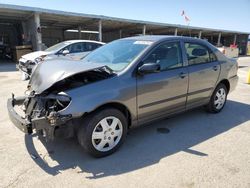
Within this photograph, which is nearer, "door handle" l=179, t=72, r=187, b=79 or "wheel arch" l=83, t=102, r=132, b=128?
"wheel arch" l=83, t=102, r=132, b=128

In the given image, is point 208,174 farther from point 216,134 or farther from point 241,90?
point 241,90

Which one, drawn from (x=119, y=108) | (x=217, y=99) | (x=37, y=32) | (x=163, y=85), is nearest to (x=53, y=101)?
(x=119, y=108)

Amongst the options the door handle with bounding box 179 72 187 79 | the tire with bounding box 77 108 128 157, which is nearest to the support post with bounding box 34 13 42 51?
the door handle with bounding box 179 72 187 79

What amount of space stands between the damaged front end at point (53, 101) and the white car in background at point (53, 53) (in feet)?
16.6

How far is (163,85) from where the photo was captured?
3.53m

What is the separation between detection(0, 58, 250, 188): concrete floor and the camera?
2.57 meters

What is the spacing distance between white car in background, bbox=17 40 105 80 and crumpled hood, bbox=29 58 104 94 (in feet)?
15.3

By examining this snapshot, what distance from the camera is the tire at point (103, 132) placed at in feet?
9.34

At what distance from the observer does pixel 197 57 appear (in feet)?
13.9

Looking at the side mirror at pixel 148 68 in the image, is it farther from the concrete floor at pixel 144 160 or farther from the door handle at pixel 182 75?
the concrete floor at pixel 144 160

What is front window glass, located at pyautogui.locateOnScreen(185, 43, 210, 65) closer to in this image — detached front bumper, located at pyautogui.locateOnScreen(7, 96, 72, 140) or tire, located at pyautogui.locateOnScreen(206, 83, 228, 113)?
tire, located at pyautogui.locateOnScreen(206, 83, 228, 113)

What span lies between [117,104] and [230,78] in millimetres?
3143

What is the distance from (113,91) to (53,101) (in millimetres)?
797

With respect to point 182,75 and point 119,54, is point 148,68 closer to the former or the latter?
point 119,54
